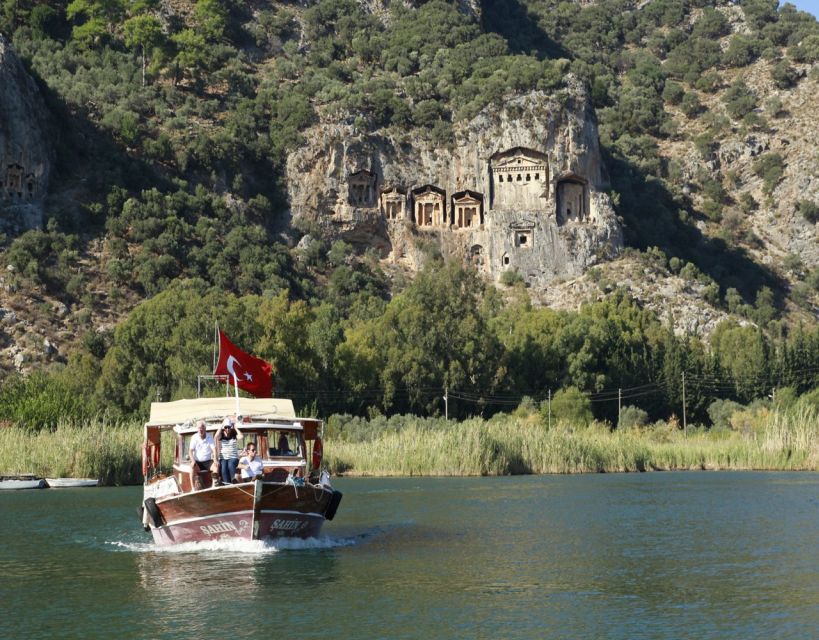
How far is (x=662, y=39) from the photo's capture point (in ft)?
610

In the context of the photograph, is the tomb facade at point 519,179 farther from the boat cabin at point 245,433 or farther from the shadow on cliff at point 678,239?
the boat cabin at point 245,433

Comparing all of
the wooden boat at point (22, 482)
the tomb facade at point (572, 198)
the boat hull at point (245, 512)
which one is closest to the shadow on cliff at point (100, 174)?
the tomb facade at point (572, 198)

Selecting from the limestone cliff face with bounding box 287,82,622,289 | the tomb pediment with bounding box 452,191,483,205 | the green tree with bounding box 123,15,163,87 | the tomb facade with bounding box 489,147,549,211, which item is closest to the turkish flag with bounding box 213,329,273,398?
the limestone cliff face with bounding box 287,82,622,289

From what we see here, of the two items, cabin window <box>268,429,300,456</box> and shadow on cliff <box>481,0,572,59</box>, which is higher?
shadow on cliff <box>481,0,572,59</box>

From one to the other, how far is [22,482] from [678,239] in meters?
95.3

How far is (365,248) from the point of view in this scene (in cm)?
12500

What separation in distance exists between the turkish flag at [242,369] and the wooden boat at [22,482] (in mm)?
20312

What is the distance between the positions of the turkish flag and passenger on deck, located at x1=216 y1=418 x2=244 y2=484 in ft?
5.40

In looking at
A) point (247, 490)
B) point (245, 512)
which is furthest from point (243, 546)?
point (247, 490)

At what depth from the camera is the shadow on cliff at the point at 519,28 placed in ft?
563

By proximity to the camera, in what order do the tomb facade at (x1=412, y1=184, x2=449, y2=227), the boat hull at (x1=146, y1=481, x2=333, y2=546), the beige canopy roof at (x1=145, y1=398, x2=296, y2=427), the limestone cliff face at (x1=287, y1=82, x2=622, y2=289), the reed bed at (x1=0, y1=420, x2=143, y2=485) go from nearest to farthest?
the boat hull at (x1=146, y1=481, x2=333, y2=546)
the beige canopy roof at (x1=145, y1=398, x2=296, y2=427)
the reed bed at (x1=0, y1=420, x2=143, y2=485)
the limestone cliff face at (x1=287, y1=82, x2=622, y2=289)
the tomb facade at (x1=412, y1=184, x2=449, y2=227)

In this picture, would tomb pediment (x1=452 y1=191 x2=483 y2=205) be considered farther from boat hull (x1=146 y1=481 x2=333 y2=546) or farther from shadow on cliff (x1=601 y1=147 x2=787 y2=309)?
boat hull (x1=146 y1=481 x2=333 y2=546)

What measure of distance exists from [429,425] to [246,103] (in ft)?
211

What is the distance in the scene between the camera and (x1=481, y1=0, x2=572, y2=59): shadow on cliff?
171625mm
